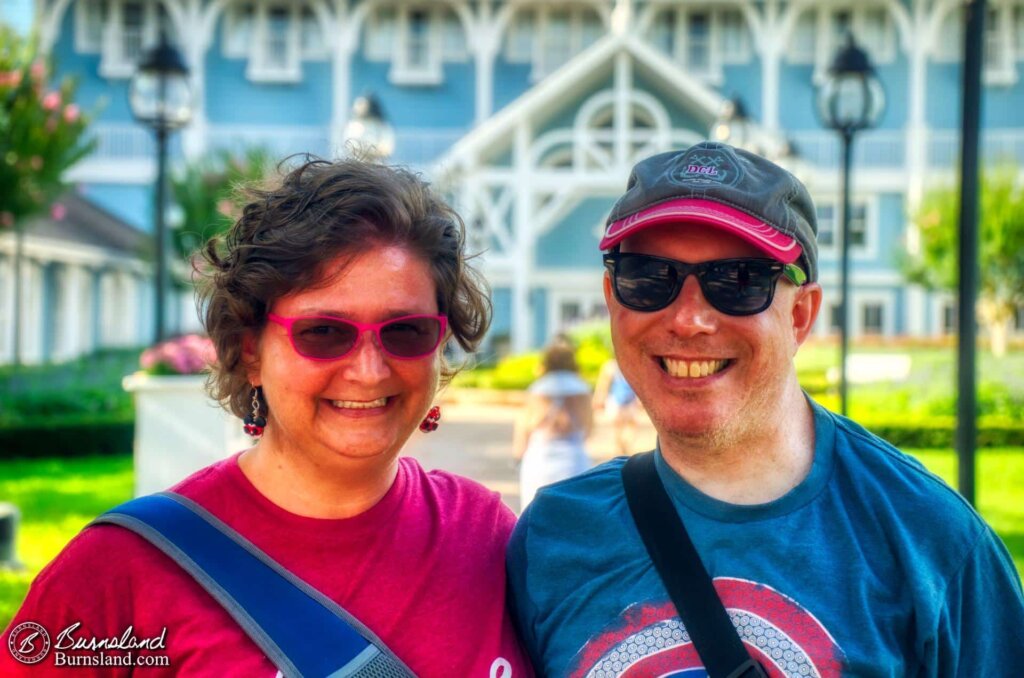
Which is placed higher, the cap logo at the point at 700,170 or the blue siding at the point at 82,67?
the blue siding at the point at 82,67

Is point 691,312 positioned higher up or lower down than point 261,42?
lower down

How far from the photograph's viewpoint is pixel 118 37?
27891 millimetres

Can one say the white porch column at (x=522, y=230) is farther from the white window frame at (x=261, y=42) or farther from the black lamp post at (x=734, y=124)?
the black lamp post at (x=734, y=124)

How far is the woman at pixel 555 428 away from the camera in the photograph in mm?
7461

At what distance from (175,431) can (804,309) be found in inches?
282

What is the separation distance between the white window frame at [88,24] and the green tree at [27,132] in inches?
440

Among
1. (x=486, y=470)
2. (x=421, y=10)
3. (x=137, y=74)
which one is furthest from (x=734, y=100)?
(x=421, y=10)

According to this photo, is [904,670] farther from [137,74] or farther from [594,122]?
[594,122]

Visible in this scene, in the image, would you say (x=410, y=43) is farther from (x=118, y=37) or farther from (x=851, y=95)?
(x=851, y=95)

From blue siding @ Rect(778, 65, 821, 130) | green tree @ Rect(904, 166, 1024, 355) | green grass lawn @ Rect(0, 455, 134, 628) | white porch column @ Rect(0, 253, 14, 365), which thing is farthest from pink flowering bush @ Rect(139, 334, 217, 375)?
blue siding @ Rect(778, 65, 821, 130)

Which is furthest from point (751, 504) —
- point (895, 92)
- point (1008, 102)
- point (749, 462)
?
point (1008, 102)

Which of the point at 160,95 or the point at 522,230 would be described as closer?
the point at 160,95

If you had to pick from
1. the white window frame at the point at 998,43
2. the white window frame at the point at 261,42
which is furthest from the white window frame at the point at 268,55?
the white window frame at the point at 998,43

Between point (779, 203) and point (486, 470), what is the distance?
969 cm
